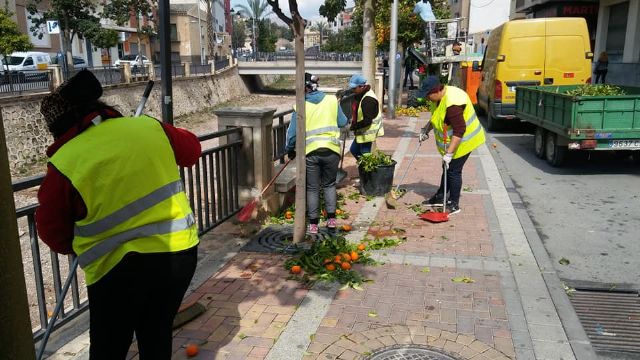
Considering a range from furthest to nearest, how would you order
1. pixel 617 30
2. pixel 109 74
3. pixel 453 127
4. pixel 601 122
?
pixel 109 74
pixel 617 30
pixel 601 122
pixel 453 127

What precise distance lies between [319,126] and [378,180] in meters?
2.15

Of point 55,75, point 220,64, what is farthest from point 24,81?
point 220,64

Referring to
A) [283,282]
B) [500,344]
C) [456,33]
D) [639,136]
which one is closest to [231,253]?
[283,282]

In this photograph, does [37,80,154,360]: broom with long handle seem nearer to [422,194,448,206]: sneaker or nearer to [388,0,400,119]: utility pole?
[422,194,448,206]: sneaker

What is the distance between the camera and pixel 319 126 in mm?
5715

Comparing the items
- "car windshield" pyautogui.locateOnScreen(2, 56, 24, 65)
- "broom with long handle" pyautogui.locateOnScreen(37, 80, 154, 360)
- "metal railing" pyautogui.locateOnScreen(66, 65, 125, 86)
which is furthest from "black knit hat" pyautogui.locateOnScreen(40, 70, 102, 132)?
"car windshield" pyautogui.locateOnScreen(2, 56, 24, 65)

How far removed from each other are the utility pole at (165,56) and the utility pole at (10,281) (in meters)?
2.60

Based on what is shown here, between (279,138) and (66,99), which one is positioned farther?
(279,138)

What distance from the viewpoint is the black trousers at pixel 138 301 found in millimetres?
2553

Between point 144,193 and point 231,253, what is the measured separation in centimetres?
309

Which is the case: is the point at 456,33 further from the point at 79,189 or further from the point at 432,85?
the point at 79,189

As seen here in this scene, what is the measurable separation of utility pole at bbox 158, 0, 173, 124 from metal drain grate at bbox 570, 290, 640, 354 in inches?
138

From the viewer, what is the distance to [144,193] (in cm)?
249

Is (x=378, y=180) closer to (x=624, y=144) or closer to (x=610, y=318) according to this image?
(x=610, y=318)
